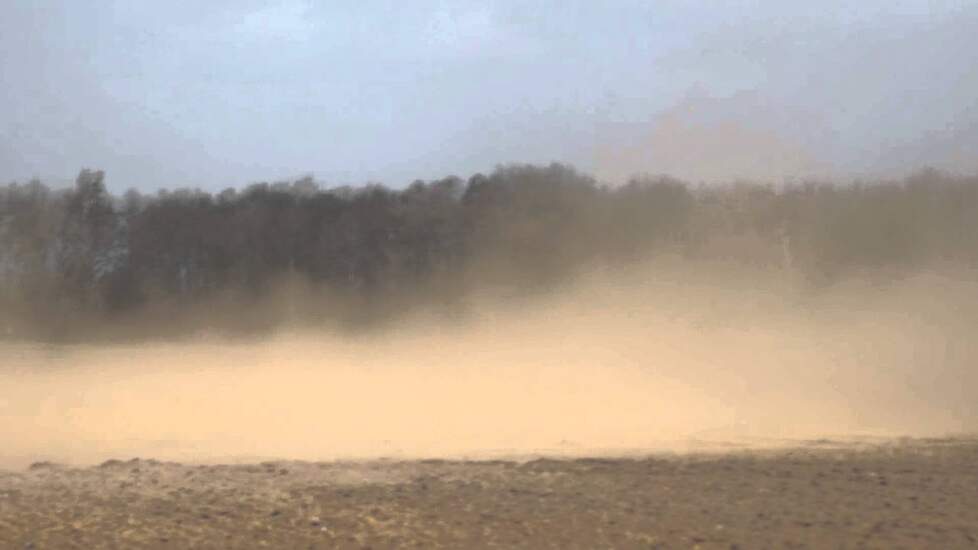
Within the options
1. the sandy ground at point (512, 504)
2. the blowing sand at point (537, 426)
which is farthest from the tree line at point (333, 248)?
the sandy ground at point (512, 504)

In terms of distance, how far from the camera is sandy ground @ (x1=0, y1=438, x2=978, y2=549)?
8.72 m

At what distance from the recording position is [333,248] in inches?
1762

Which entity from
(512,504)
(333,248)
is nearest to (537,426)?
(512,504)

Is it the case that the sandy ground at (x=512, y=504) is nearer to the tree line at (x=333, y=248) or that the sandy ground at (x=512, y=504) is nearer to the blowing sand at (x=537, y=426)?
the blowing sand at (x=537, y=426)

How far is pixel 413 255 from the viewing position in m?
44.0

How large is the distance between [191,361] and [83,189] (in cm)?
1238

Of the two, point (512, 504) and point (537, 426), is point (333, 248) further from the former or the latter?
point (512, 504)

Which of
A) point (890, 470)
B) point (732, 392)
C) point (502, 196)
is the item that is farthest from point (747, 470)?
point (502, 196)

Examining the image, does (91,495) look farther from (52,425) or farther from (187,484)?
(52,425)

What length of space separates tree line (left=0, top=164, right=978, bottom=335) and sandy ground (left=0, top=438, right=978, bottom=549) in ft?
82.7

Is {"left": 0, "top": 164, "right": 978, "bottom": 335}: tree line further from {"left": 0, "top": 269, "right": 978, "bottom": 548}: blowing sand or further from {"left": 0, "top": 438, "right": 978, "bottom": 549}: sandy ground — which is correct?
{"left": 0, "top": 438, "right": 978, "bottom": 549}: sandy ground

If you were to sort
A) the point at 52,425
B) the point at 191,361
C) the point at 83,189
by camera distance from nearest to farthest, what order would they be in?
1. the point at 52,425
2. the point at 191,361
3. the point at 83,189

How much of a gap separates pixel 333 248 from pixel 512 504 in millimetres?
35554

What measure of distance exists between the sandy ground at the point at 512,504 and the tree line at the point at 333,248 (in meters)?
25.2
